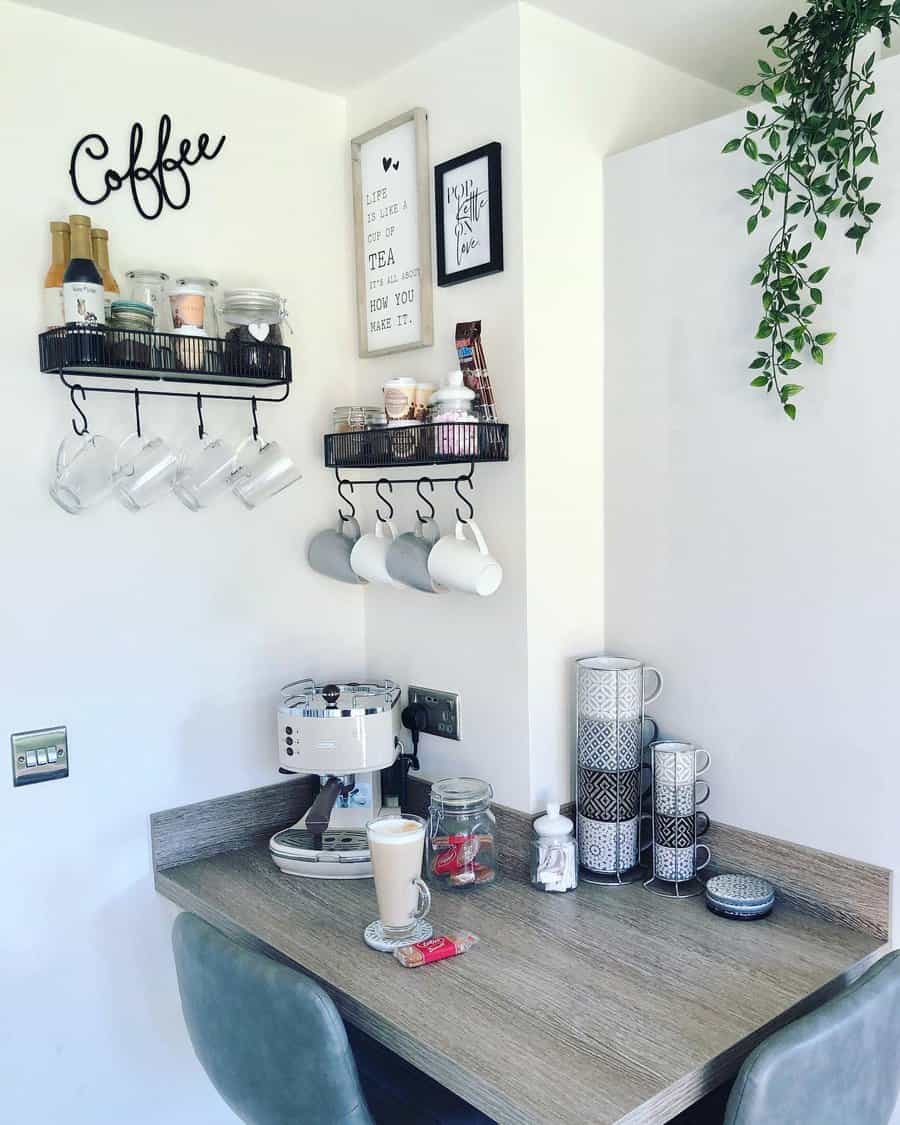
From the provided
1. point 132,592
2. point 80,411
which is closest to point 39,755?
point 132,592

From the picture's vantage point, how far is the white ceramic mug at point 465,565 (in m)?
1.76

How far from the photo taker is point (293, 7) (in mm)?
1734

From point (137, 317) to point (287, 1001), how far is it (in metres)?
1.13

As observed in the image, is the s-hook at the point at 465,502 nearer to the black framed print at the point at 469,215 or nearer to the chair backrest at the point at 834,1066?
the black framed print at the point at 469,215

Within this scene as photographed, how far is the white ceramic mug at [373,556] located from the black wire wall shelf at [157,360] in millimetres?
358

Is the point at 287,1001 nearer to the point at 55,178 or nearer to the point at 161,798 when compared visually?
the point at 161,798

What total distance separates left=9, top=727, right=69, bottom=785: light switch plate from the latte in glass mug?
0.61 meters

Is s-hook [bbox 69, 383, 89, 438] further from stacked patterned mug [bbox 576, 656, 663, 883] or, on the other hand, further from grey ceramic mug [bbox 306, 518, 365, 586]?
stacked patterned mug [bbox 576, 656, 663, 883]

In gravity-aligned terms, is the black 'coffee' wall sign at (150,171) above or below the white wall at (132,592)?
above

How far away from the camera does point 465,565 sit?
1.78 m

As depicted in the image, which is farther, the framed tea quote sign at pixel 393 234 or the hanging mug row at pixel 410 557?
the framed tea quote sign at pixel 393 234

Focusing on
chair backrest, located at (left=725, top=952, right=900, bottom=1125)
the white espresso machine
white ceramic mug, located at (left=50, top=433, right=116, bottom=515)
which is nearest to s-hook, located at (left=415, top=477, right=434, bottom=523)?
the white espresso machine

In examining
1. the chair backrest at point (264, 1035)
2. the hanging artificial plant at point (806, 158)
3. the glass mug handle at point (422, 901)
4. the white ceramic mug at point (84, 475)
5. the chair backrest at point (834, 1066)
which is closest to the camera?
the chair backrest at point (834, 1066)

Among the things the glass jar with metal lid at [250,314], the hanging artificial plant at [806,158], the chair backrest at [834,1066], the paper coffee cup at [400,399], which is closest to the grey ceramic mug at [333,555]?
the paper coffee cup at [400,399]
